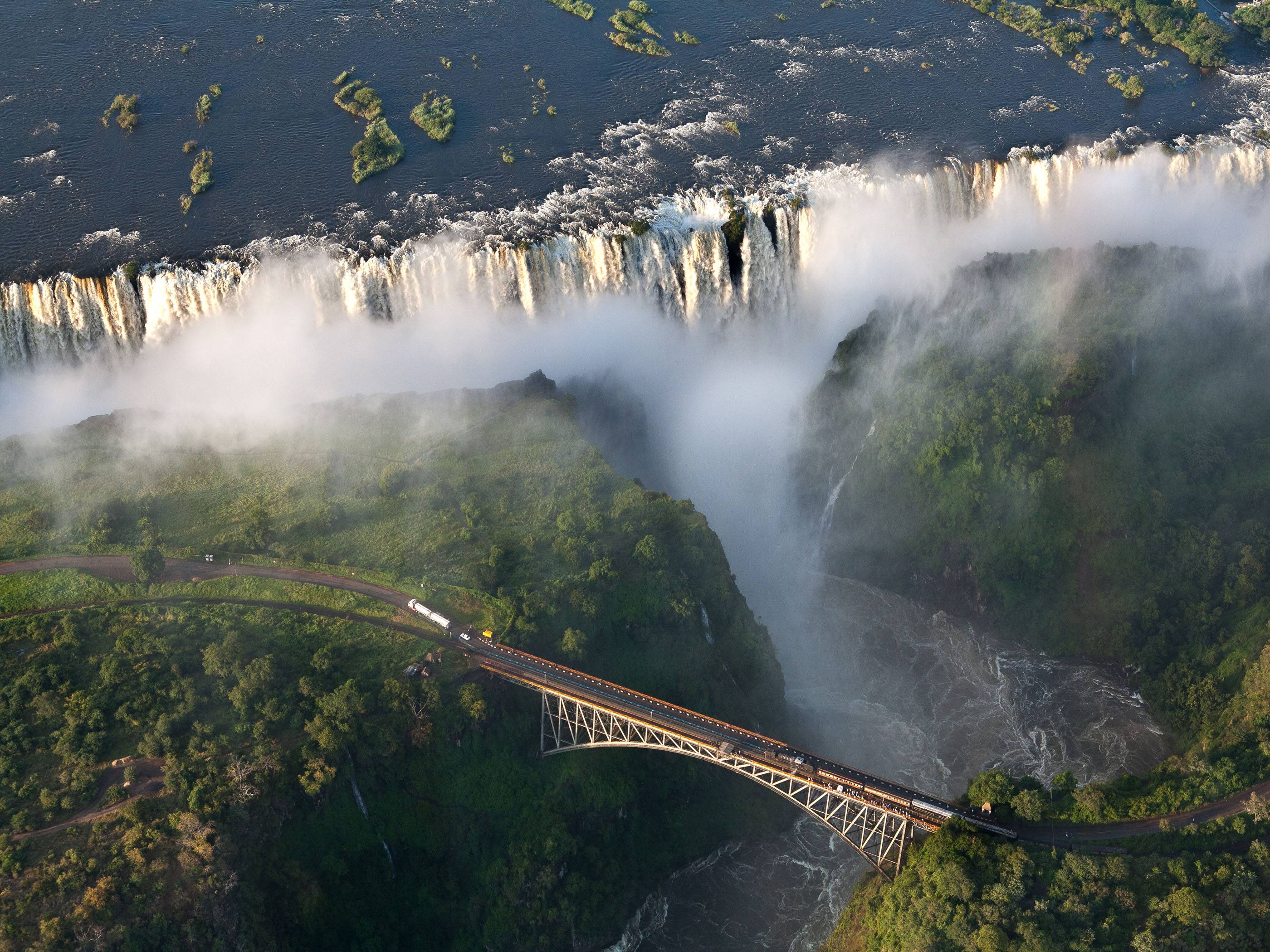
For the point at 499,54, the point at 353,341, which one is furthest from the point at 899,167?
the point at 353,341

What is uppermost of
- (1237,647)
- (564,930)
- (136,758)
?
(136,758)

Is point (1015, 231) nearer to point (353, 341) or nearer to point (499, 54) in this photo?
point (499, 54)

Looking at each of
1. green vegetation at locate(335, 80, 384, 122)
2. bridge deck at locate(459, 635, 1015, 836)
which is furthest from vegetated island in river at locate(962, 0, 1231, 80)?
bridge deck at locate(459, 635, 1015, 836)

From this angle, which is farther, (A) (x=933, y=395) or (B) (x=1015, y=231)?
(B) (x=1015, y=231)

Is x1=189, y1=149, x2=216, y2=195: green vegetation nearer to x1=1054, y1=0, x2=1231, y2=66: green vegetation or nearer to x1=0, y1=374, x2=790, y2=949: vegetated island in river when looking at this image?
x1=0, y1=374, x2=790, y2=949: vegetated island in river

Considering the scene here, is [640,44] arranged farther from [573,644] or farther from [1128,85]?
[573,644]

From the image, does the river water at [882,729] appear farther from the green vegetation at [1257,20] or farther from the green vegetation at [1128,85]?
the green vegetation at [1257,20]

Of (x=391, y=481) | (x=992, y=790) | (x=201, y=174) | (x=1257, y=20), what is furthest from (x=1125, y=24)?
(x=992, y=790)
